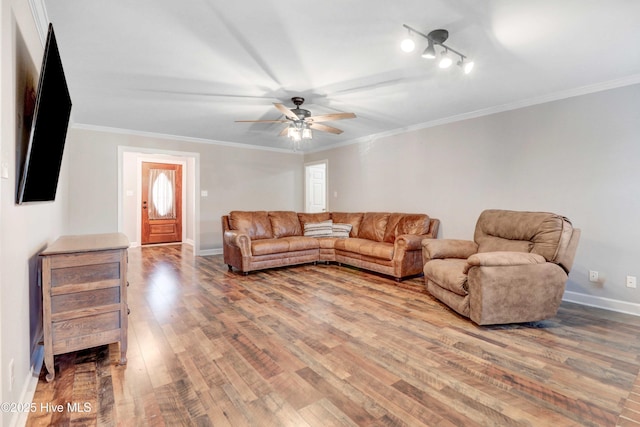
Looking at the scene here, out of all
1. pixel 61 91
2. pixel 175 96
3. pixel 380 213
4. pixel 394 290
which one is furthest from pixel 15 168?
pixel 380 213

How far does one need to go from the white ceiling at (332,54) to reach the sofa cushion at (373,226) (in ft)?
5.91

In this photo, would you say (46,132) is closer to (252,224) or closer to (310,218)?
(252,224)

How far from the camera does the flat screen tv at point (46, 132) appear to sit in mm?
1547

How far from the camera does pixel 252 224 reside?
4902mm

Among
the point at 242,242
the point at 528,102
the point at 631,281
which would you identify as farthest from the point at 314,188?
Result: the point at 631,281

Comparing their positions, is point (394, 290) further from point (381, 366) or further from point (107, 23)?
point (107, 23)

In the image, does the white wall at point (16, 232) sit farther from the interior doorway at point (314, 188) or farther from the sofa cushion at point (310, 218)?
the interior doorway at point (314, 188)

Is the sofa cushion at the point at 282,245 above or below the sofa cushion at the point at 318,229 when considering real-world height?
below

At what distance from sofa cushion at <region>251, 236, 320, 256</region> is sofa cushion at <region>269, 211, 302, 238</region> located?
24cm

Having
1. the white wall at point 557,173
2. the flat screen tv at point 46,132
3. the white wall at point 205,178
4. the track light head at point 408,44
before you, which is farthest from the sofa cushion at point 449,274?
the white wall at point 205,178

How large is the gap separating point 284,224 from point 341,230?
1.04 metres

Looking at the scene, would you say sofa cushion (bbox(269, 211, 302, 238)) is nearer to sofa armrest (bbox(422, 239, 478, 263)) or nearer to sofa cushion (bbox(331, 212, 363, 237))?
sofa cushion (bbox(331, 212, 363, 237))

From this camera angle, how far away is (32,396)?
5.32ft

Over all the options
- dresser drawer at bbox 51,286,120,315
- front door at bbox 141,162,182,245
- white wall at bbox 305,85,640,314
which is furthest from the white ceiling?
front door at bbox 141,162,182,245
